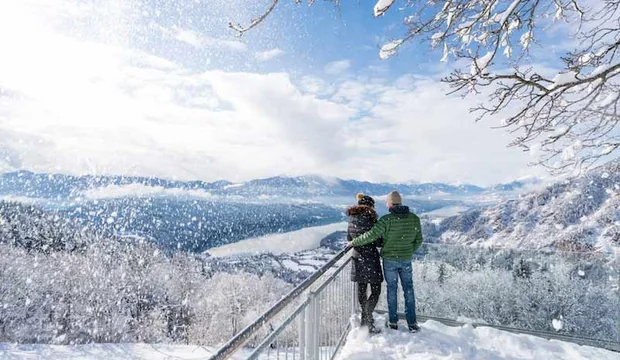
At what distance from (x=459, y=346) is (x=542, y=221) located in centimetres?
4598

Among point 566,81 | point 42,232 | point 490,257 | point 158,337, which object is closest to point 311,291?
point 566,81

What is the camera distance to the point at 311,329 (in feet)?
11.2

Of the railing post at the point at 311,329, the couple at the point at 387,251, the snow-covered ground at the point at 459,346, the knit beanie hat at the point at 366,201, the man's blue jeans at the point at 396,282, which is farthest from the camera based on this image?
the knit beanie hat at the point at 366,201

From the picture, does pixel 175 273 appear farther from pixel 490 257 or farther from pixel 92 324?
pixel 490 257

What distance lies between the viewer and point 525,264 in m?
7.46

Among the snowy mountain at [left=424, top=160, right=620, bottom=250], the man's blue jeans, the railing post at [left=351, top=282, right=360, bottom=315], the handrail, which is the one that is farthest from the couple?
the snowy mountain at [left=424, top=160, right=620, bottom=250]

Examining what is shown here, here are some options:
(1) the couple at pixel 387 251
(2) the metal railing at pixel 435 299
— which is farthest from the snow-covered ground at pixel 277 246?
(1) the couple at pixel 387 251

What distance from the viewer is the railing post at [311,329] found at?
3316 millimetres

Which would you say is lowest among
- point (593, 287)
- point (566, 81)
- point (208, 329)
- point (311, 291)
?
point (208, 329)

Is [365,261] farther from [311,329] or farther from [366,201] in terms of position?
[311,329]

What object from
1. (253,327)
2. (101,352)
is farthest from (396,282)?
(101,352)

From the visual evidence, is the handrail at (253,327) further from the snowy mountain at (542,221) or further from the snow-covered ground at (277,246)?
the snow-covered ground at (277,246)

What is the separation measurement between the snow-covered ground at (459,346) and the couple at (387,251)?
0.85 feet

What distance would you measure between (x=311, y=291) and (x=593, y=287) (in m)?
6.27
